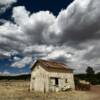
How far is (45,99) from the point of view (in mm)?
21875

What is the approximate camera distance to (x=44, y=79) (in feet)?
112

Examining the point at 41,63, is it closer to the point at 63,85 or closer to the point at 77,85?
the point at 63,85

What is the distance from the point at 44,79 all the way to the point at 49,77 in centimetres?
121

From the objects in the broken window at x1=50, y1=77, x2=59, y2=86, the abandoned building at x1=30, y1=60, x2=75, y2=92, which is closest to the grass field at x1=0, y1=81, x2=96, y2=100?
the abandoned building at x1=30, y1=60, x2=75, y2=92

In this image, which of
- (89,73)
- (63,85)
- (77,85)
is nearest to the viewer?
(63,85)

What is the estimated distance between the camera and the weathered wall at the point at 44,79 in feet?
110

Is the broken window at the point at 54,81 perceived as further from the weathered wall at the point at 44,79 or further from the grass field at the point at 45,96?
the grass field at the point at 45,96

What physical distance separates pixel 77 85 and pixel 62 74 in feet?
Result: 22.9

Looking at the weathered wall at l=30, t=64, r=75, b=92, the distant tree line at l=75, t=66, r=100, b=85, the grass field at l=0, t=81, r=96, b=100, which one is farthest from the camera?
the distant tree line at l=75, t=66, r=100, b=85

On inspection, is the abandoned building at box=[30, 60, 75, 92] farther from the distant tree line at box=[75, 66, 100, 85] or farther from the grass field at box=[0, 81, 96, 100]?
the distant tree line at box=[75, 66, 100, 85]

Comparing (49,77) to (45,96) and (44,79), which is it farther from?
(45,96)

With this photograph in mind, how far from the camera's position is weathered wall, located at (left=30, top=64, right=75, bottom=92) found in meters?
33.4

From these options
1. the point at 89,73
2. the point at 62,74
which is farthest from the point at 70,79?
the point at 89,73

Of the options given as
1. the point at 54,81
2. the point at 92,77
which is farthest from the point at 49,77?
the point at 92,77
